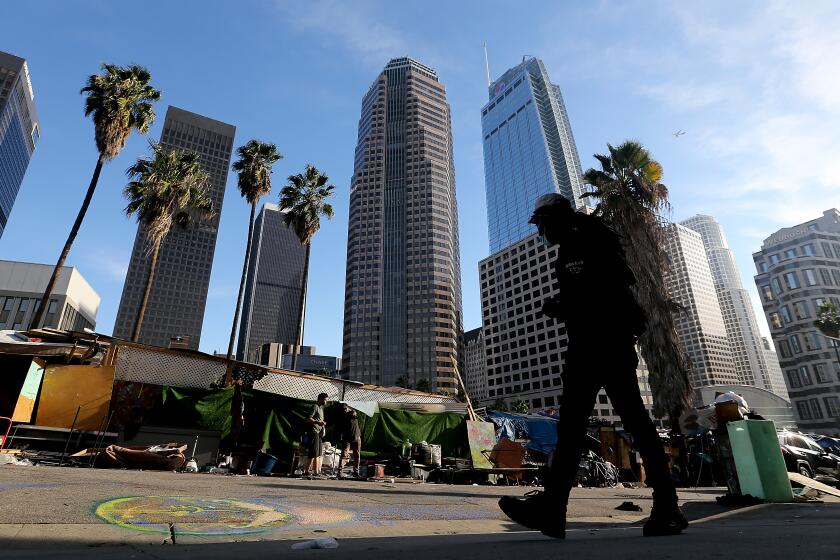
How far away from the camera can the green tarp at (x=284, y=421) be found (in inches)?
465

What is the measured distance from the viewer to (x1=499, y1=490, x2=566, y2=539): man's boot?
2455 millimetres

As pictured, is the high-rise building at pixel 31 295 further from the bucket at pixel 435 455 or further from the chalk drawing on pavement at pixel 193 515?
the chalk drawing on pavement at pixel 193 515

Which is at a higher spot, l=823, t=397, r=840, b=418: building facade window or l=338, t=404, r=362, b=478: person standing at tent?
l=823, t=397, r=840, b=418: building facade window

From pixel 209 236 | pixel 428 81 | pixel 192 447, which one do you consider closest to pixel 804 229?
pixel 192 447

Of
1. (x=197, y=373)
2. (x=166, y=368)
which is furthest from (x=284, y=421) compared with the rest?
(x=166, y=368)

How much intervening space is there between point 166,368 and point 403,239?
145826 mm

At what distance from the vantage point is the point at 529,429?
1598 cm

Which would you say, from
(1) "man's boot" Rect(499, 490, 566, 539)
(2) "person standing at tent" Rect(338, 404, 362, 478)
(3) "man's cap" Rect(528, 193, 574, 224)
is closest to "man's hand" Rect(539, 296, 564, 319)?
Result: (3) "man's cap" Rect(528, 193, 574, 224)

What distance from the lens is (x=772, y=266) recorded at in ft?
286

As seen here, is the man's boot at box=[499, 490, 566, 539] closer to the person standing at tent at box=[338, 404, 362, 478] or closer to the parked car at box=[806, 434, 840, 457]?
the person standing at tent at box=[338, 404, 362, 478]

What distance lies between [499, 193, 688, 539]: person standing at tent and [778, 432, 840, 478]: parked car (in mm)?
12339

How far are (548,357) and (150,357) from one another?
10239cm

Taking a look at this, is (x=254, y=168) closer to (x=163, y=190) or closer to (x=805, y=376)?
(x=163, y=190)

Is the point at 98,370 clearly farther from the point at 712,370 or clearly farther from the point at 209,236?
the point at 712,370
